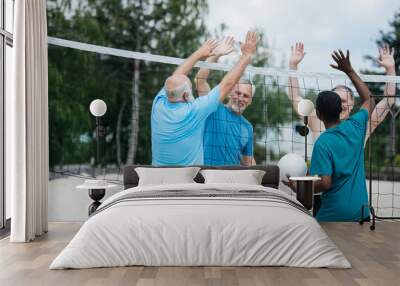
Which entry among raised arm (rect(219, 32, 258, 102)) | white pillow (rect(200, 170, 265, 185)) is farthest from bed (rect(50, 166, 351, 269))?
raised arm (rect(219, 32, 258, 102))

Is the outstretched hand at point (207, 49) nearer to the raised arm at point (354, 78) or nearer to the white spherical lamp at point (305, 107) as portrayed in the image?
the white spherical lamp at point (305, 107)

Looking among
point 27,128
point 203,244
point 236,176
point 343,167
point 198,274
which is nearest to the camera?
point 198,274

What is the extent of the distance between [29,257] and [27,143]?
1.28m

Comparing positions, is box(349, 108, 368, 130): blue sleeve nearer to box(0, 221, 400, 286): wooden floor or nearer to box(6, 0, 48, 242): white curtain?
box(0, 221, 400, 286): wooden floor

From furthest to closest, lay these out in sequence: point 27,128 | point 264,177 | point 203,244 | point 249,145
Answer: point 249,145
point 264,177
point 27,128
point 203,244

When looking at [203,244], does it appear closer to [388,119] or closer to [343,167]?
[343,167]

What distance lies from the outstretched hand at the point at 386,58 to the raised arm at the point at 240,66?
152 centimetres

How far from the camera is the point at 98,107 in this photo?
23.2 feet

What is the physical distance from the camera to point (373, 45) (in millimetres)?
7352

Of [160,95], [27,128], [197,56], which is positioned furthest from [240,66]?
[27,128]

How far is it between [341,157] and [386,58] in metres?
1.34

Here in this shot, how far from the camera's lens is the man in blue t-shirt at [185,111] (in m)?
7.17

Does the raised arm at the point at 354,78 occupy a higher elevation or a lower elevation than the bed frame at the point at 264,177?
higher

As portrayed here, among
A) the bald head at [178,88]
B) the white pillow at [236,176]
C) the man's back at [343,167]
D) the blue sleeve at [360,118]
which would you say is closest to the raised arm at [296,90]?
the man's back at [343,167]
